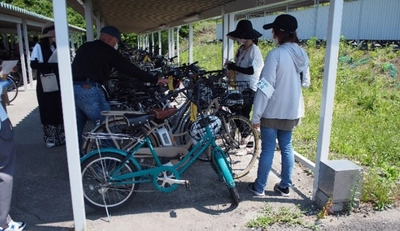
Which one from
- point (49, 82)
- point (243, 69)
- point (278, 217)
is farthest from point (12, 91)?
point (278, 217)

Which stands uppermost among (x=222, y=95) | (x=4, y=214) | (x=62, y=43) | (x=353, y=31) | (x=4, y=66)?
(x=353, y=31)

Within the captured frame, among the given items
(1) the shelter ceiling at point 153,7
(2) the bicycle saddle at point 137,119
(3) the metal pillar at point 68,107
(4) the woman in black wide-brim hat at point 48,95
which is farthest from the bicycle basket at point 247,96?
(4) the woman in black wide-brim hat at point 48,95

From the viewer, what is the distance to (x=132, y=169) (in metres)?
3.14

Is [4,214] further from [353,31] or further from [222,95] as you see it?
[353,31]

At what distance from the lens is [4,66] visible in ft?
9.45

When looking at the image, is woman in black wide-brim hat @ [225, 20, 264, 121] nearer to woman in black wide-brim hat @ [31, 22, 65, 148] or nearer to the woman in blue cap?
the woman in blue cap

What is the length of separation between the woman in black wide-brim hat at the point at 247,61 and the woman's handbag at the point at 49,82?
2.32 meters

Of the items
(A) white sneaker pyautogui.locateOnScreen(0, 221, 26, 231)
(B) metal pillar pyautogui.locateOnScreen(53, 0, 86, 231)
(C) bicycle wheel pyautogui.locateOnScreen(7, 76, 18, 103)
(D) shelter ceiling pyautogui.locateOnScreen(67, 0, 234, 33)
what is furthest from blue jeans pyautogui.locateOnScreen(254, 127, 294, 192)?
(C) bicycle wheel pyautogui.locateOnScreen(7, 76, 18, 103)

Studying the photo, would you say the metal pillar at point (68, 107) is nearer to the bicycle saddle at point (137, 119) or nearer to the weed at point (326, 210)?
the bicycle saddle at point (137, 119)

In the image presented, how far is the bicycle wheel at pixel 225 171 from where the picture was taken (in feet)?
10.5

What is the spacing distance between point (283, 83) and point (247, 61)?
1.26 m

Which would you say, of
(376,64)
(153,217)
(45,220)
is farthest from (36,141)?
(376,64)

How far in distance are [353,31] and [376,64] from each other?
829cm

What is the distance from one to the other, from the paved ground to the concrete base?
0.14 meters
